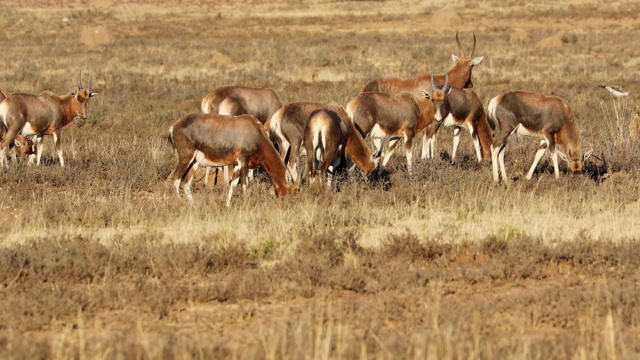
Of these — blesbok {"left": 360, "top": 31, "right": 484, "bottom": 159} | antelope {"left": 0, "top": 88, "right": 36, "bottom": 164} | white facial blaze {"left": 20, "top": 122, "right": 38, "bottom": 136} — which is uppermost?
blesbok {"left": 360, "top": 31, "right": 484, "bottom": 159}

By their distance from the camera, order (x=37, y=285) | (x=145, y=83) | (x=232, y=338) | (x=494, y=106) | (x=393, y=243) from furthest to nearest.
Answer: (x=145, y=83) → (x=494, y=106) → (x=393, y=243) → (x=37, y=285) → (x=232, y=338)

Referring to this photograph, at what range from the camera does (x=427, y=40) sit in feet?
149

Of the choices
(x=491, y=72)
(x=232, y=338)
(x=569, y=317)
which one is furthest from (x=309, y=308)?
(x=491, y=72)

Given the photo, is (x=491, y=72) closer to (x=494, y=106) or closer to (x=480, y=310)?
(x=494, y=106)

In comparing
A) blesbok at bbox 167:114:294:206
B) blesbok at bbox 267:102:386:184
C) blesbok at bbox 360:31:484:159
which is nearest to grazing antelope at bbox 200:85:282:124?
blesbok at bbox 267:102:386:184

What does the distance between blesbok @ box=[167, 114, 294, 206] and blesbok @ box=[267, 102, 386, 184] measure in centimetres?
94

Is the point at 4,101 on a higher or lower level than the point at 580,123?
higher

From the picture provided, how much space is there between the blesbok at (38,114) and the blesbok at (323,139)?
15.4 feet

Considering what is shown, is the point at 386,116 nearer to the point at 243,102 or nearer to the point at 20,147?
the point at 243,102

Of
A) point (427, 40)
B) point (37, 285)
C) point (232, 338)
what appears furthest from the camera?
point (427, 40)

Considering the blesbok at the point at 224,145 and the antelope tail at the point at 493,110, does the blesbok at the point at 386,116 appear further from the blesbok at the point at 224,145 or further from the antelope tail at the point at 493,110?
the blesbok at the point at 224,145

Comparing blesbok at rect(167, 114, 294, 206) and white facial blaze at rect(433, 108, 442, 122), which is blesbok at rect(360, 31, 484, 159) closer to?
white facial blaze at rect(433, 108, 442, 122)

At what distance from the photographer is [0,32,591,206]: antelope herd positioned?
41.1ft

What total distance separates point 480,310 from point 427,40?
1517 inches
